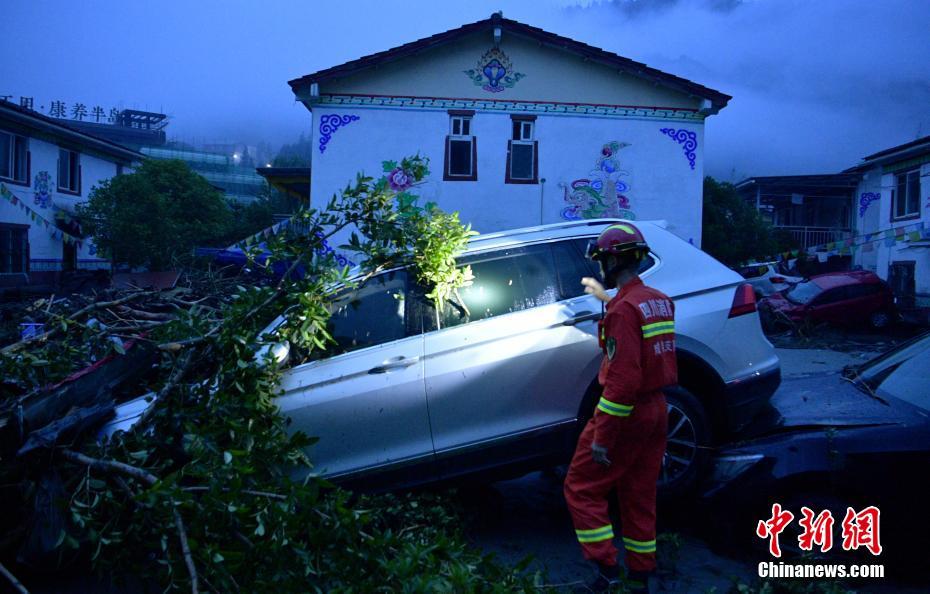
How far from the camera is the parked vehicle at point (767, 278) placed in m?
23.1

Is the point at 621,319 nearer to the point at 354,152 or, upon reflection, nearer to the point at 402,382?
the point at 402,382

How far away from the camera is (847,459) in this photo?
3379 millimetres

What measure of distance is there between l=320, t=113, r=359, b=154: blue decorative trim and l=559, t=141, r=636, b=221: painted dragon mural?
5307mm

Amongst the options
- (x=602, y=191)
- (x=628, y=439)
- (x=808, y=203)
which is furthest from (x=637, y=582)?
(x=808, y=203)

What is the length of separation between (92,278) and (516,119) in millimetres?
14466

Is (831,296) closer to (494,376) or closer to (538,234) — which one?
(538,234)

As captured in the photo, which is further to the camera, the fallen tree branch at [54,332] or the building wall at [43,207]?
the building wall at [43,207]

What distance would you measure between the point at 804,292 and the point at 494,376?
1745cm

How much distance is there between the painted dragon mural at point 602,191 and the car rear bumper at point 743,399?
1200 cm

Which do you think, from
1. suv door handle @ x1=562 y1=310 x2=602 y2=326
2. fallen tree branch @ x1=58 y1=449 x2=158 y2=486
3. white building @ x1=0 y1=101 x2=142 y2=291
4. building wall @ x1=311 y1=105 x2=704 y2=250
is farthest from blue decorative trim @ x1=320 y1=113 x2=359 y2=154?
fallen tree branch @ x1=58 y1=449 x2=158 y2=486

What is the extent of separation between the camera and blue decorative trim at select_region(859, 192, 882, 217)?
28.3 meters

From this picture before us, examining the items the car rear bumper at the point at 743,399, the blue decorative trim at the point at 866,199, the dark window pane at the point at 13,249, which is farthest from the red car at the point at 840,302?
the dark window pane at the point at 13,249

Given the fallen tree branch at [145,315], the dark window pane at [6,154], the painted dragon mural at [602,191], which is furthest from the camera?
the dark window pane at [6,154]
